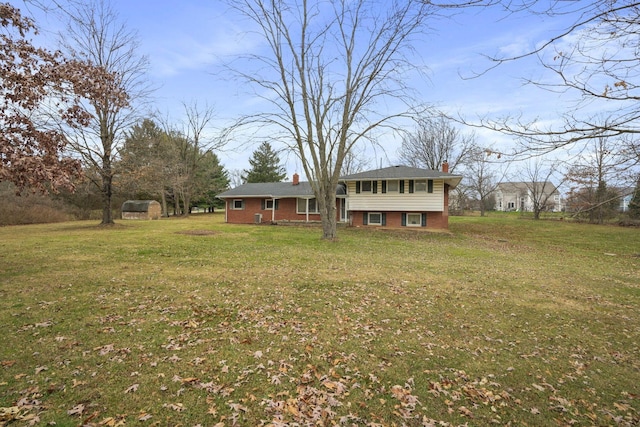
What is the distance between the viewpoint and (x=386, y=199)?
2170cm

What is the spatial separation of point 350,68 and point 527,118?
43.5ft

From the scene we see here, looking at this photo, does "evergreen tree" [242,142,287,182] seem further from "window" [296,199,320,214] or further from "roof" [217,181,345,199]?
"window" [296,199,320,214]

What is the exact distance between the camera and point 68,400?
3.06m

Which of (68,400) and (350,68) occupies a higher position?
(350,68)

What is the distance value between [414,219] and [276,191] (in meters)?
12.0

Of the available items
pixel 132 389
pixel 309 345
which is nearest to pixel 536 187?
pixel 309 345

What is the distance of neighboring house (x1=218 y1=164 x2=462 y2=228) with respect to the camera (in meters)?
20.8

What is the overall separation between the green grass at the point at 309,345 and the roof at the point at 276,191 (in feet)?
54.0

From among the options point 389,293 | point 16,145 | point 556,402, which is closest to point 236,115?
point 16,145

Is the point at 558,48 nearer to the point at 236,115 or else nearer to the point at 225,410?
the point at 225,410

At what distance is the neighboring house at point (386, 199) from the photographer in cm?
2081

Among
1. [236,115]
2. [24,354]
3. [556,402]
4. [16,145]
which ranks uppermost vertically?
[236,115]

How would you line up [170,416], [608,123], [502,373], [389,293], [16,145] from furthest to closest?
[389,293] < [16,145] < [502,373] < [608,123] < [170,416]

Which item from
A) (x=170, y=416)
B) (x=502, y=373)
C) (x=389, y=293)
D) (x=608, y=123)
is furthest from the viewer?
(x=389, y=293)
